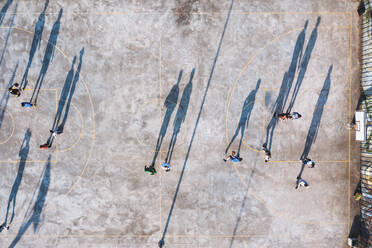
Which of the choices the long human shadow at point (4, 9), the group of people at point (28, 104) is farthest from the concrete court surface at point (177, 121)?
the group of people at point (28, 104)

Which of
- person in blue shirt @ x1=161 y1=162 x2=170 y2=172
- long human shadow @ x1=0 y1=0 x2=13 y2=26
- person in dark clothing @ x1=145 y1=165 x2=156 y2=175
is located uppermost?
long human shadow @ x1=0 y1=0 x2=13 y2=26

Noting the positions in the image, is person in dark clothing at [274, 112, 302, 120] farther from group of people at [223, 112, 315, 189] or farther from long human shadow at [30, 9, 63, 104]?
long human shadow at [30, 9, 63, 104]

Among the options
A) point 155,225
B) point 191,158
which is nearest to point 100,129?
point 191,158

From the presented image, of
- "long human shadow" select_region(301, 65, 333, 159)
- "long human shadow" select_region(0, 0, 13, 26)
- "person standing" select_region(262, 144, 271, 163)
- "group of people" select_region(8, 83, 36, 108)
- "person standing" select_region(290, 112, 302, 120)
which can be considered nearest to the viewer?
"group of people" select_region(8, 83, 36, 108)

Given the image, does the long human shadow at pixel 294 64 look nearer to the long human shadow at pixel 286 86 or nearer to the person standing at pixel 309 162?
the long human shadow at pixel 286 86

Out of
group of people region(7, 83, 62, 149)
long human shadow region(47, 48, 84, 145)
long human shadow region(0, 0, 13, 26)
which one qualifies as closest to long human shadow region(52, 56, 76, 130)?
long human shadow region(47, 48, 84, 145)

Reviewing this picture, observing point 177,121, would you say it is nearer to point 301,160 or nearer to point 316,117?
point 301,160

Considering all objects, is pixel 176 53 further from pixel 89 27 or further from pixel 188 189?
pixel 188 189
